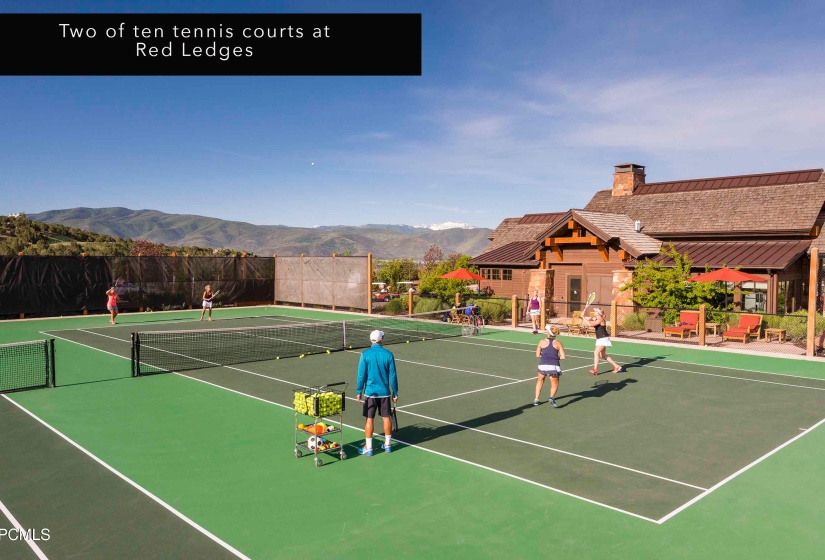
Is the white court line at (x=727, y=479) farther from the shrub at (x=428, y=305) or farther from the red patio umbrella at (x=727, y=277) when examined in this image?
the shrub at (x=428, y=305)

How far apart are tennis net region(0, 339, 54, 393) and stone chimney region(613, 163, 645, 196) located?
31.6 meters

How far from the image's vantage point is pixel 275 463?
9000mm

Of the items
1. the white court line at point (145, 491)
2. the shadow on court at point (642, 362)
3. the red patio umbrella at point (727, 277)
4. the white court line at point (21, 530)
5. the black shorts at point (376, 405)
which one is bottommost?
the white court line at point (21, 530)

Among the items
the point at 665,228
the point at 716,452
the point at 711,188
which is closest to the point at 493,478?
the point at 716,452

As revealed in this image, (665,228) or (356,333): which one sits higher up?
(665,228)

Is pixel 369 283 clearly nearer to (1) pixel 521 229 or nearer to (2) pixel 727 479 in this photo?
(1) pixel 521 229

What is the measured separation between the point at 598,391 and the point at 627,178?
26.0m

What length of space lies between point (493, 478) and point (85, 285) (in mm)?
30613

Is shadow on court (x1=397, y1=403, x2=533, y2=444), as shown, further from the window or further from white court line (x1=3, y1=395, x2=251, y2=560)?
the window

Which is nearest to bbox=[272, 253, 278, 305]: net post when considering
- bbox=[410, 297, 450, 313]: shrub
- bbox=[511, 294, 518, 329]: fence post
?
bbox=[410, 297, 450, 313]: shrub

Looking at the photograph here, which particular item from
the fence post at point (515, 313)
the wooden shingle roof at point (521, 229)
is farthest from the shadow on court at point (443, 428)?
the wooden shingle roof at point (521, 229)

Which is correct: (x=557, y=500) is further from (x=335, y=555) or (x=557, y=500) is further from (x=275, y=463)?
(x=275, y=463)

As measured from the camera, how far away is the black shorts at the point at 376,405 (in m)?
9.26

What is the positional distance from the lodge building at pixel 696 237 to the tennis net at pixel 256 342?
22.9 ft
